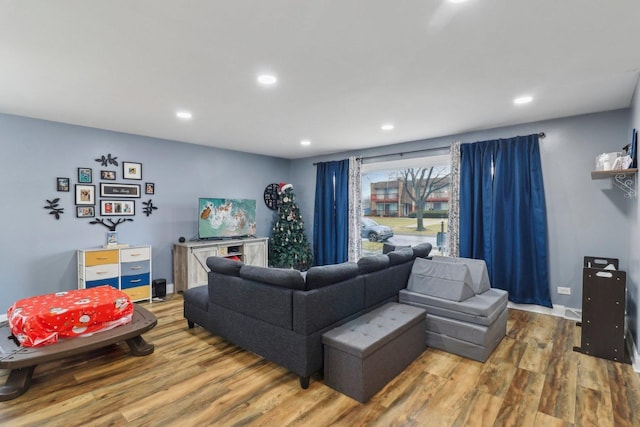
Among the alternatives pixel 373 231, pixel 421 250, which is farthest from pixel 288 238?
pixel 421 250

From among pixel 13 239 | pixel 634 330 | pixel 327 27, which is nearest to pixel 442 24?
pixel 327 27

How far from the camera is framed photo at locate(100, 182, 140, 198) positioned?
4516 mm

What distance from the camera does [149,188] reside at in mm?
4977

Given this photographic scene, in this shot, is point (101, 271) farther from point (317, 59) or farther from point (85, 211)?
point (317, 59)

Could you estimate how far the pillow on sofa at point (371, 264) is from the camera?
9.72 feet

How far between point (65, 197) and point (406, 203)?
5315mm

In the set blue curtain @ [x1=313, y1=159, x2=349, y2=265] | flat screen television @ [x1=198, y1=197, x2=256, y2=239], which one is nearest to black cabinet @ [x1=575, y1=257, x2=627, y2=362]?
blue curtain @ [x1=313, y1=159, x2=349, y2=265]

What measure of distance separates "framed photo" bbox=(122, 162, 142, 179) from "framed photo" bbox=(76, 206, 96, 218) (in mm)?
652

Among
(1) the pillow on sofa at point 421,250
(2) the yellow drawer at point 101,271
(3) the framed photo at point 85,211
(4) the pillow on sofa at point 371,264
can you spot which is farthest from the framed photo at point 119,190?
(1) the pillow on sofa at point 421,250

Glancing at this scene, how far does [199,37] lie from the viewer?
210cm

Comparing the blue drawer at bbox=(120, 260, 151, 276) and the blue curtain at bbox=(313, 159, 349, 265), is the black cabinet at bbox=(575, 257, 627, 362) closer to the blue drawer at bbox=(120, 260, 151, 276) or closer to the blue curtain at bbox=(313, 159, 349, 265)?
the blue curtain at bbox=(313, 159, 349, 265)

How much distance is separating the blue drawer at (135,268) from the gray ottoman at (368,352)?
11.0 ft

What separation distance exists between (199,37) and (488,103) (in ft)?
9.85

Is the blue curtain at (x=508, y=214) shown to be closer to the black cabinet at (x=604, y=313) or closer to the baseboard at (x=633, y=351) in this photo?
the baseboard at (x=633, y=351)
